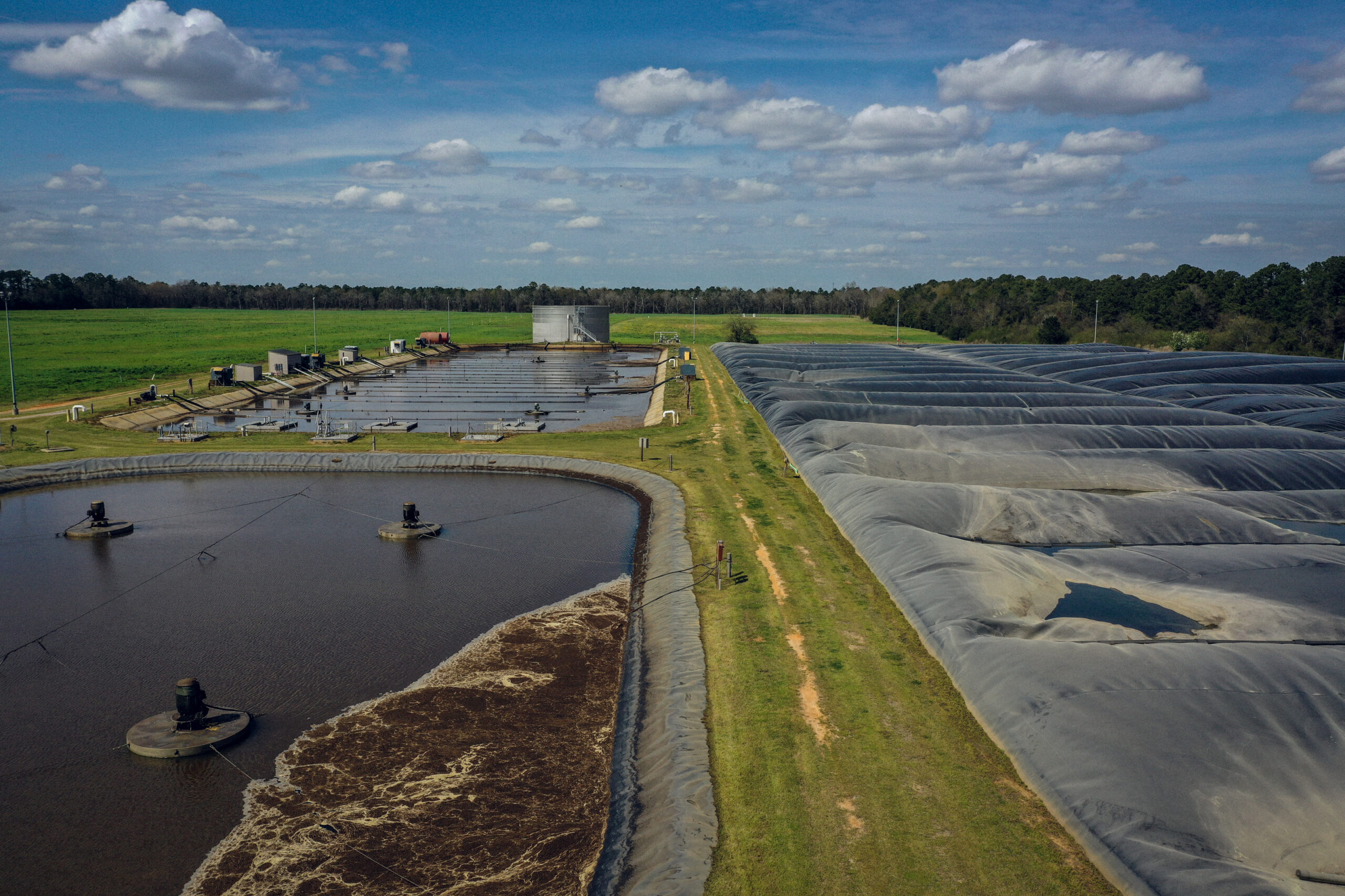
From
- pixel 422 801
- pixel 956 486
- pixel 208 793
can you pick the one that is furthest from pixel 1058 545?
pixel 208 793

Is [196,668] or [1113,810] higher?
[1113,810]

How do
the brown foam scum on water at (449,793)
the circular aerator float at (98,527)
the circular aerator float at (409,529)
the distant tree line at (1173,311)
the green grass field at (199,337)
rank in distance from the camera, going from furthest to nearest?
the distant tree line at (1173,311) < the green grass field at (199,337) < the circular aerator float at (98,527) < the circular aerator float at (409,529) < the brown foam scum on water at (449,793)

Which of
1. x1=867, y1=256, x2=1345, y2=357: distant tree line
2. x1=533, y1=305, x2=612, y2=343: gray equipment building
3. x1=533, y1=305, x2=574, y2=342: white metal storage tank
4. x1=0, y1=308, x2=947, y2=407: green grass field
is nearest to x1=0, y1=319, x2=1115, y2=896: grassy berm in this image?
x1=0, y1=308, x2=947, y2=407: green grass field

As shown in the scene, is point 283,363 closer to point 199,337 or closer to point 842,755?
point 199,337

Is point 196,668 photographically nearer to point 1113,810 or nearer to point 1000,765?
point 1000,765

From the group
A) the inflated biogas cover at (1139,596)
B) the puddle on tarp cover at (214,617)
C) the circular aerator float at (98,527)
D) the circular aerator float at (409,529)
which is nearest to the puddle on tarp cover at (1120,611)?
the inflated biogas cover at (1139,596)

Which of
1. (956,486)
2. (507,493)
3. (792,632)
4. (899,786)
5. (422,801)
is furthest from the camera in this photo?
(507,493)

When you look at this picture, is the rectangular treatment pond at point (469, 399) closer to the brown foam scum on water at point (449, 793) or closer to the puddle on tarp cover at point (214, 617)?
the puddle on tarp cover at point (214, 617)
